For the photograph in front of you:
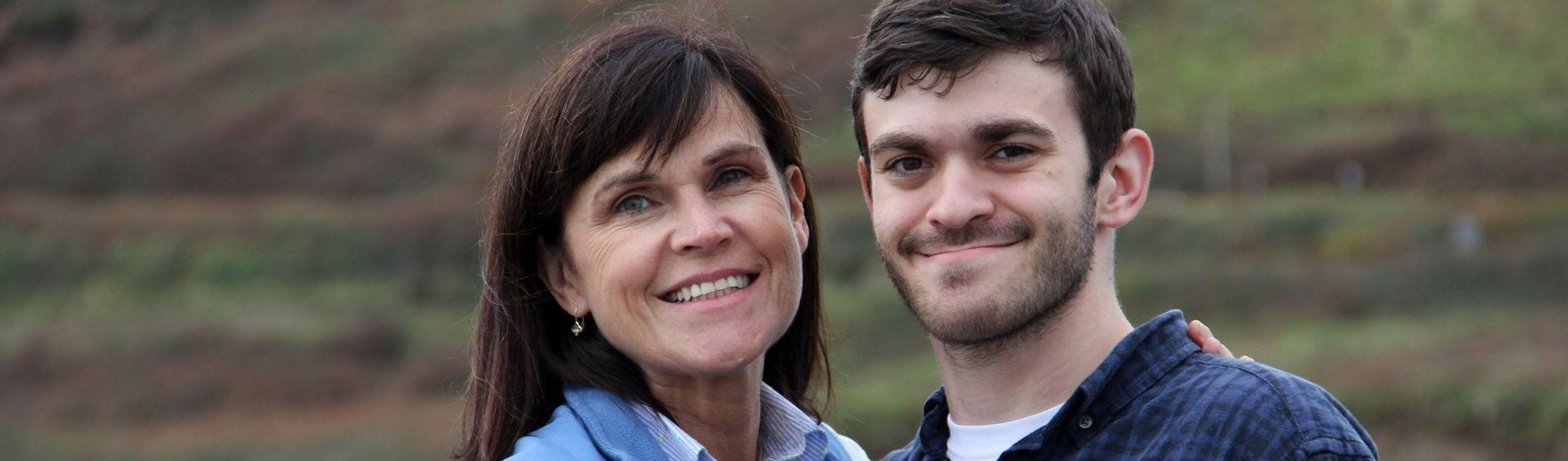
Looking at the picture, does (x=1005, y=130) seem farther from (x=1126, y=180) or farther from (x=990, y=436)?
(x=990, y=436)

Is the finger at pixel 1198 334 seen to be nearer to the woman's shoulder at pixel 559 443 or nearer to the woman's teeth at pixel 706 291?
the woman's teeth at pixel 706 291

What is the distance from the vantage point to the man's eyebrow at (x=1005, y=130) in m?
3.64

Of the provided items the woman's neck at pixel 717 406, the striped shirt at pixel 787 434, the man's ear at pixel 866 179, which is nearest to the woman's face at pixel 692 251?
the woman's neck at pixel 717 406

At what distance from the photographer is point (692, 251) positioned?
13.5 ft

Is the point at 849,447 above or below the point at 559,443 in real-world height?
below

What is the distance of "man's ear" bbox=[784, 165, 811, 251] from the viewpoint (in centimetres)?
446

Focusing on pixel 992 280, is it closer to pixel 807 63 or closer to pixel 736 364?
pixel 736 364

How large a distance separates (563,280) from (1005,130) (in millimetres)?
1258

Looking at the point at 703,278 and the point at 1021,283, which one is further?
the point at 703,278

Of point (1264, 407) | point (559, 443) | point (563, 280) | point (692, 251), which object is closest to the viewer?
point (1264, 407)

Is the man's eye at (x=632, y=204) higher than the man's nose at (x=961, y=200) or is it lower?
higher

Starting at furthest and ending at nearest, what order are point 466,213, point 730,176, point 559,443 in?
point 466,213, point 730,176, point 559,443

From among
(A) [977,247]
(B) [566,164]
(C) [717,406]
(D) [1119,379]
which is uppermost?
(B) [566,164]

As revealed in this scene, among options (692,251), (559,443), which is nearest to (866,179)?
(692,251)
